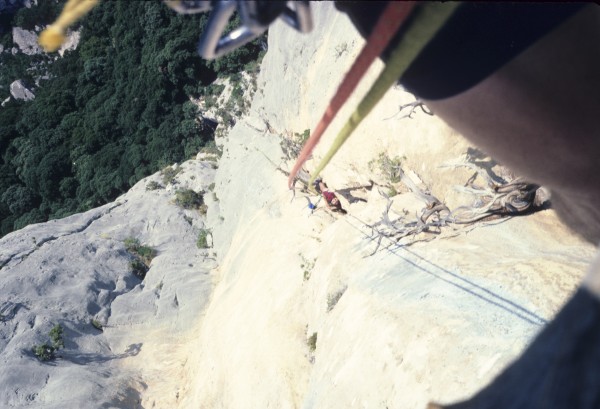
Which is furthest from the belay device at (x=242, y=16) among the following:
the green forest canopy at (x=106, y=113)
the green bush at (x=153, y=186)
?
the green forest canopy at (x=106, y=113)

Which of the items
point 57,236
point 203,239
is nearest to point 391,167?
point 203,239

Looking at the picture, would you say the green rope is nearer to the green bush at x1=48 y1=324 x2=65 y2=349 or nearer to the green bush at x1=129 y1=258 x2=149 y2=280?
the green bush at x1=48 y1=324 x2=65 y2=349

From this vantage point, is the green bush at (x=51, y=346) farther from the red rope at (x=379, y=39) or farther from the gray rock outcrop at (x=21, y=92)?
the gray rock outcrop at (x=21, y=92)

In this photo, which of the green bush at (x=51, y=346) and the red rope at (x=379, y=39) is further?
the green bush at (x=51, y=346)

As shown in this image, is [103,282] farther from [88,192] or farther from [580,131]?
[580,131]

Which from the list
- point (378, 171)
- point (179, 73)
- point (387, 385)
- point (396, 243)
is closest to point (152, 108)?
point (179, 73)

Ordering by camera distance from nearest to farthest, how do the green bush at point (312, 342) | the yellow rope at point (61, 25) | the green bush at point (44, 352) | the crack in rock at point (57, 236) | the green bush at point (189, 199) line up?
the yellow rope at point (61, 25)
the green bush at point (312, 342)
the green bush at point (44, 352)
the crack in rock at point (57, 236)
the green bush at point (189, 199)
